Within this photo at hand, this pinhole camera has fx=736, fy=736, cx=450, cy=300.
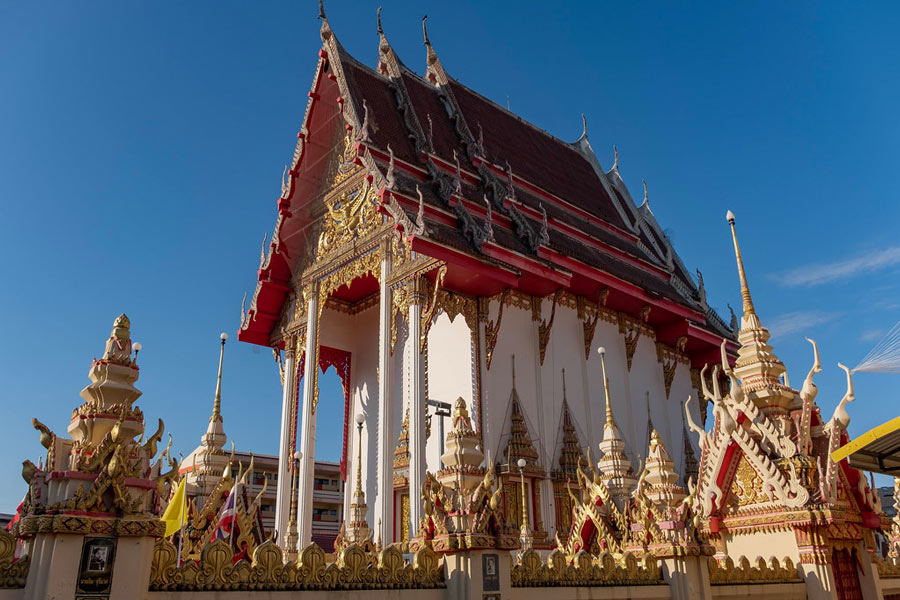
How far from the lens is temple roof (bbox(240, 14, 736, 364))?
42.5 ft

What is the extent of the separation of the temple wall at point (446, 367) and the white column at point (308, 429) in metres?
2.45

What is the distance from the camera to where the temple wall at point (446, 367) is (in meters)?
12.8

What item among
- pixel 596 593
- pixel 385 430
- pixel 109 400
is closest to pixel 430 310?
pixel 385 430

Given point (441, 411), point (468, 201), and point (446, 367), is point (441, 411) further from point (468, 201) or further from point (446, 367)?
point (468, 201)

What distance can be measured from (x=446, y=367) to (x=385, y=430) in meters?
1.89

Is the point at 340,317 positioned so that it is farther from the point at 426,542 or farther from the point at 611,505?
the point at 426,542

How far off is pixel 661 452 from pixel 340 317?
11315 mm

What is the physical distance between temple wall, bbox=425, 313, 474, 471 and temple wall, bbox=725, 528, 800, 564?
6250 mm

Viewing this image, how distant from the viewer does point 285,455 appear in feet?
48.5

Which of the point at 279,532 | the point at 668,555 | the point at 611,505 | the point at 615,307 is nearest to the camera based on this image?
the point at 668,555

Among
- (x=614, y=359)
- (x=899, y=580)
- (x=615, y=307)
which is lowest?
(x=899, y=580)

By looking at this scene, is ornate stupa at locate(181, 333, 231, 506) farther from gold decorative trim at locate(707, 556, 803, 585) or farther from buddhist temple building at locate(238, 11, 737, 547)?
gold decorative trim at locate(707, 556, 803, 585)

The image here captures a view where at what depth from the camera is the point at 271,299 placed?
1656cm

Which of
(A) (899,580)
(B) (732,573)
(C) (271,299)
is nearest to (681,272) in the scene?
(C) (271,299)
